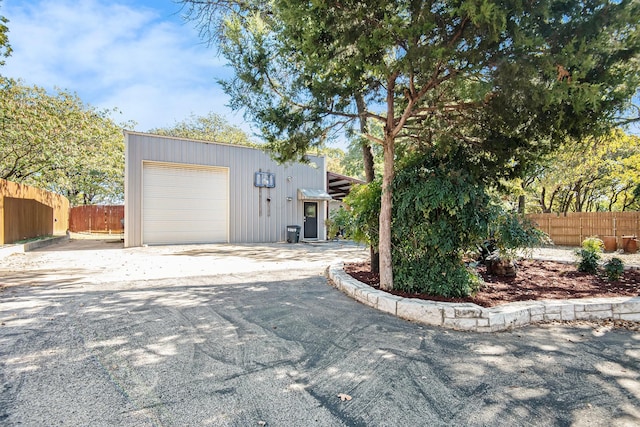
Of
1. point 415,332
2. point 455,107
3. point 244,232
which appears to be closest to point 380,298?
point 415,332

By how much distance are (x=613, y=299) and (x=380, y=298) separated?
2.81 meters

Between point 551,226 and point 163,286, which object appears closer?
point 163,286

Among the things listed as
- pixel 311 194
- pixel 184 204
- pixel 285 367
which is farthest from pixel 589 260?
pixel 184 204

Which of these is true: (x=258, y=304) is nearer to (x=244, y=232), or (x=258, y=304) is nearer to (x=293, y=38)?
(x=293, y=38)

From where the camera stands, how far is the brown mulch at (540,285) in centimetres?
410

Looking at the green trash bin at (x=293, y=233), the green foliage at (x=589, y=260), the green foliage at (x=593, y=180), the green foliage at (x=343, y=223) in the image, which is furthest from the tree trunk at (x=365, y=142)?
the green trash bin at (x=293, y=233)

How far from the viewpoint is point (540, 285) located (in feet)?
16.0

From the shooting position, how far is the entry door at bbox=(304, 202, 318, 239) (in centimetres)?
1473

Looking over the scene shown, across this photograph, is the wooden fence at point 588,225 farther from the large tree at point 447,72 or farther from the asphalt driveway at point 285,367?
the asphalt driveway at point 285,367

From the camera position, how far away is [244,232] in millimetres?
13070

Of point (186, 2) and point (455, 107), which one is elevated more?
point (186, 2)

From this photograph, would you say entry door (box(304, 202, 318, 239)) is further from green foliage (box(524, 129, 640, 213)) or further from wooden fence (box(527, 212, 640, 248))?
wooden fence (box(527, 212, 640, 248))

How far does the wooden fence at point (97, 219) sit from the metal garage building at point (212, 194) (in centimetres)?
1172

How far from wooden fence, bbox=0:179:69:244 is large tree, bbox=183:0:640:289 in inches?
371
